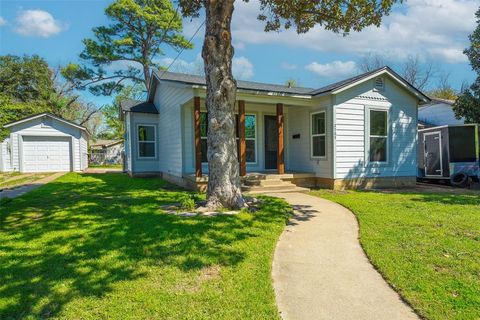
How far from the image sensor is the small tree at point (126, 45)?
24.3 metres

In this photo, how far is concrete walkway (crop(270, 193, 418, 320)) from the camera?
2.77 meters

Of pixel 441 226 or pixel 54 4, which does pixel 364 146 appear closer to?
pixel 441 226

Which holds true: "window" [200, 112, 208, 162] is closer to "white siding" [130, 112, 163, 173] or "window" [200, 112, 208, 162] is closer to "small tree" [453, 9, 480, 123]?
"white siding" [130, 112, 163, 173]

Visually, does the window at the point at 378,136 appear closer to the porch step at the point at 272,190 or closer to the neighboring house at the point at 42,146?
the porch step at the point at 272,190

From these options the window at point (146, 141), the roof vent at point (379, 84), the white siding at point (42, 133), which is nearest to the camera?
the roof vent at point (379, 84)

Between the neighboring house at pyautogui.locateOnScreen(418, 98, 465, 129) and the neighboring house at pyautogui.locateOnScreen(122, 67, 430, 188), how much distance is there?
7568 millimetres

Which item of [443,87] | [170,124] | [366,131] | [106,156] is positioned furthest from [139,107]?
[443,87]

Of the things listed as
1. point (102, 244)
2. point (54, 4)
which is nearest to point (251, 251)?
point (102, 244)

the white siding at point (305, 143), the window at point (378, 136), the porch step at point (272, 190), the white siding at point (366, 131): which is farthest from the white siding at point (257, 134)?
the window at point (378, 136)

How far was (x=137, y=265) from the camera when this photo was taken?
3605 mm

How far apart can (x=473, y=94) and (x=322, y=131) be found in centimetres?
836

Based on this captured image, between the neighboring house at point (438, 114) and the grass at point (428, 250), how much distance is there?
40.0 ft

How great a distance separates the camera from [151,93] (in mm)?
16078

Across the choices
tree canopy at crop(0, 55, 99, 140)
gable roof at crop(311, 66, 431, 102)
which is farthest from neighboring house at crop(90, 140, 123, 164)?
gable roof at crop(311, 66, 431, 102)
